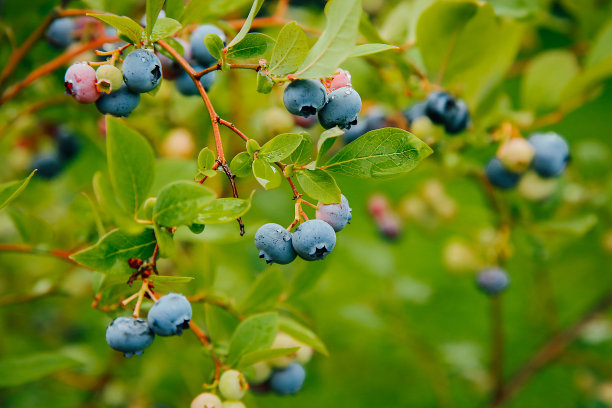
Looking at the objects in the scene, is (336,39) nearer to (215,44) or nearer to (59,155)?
(215,44)

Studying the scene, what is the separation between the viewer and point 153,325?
2.32 ft

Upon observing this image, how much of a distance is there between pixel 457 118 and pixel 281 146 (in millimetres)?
532

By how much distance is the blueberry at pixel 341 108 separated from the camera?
2.40 feet

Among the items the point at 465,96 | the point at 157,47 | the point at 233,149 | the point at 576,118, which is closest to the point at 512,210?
the point at 465,96

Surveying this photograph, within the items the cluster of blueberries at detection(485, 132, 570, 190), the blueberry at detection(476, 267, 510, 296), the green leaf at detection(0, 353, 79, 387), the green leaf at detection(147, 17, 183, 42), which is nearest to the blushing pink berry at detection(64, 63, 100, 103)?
the green leaf at detection(147, 17, 183, 42)

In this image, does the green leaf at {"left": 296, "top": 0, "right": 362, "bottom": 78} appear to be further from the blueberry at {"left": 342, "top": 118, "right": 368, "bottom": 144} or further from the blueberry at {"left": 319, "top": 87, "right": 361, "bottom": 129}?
the blueberry at {"left": 342, "top": 118, "right": 368, "bottom": 144}

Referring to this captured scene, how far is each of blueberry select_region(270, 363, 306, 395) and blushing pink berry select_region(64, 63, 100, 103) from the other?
1.97 ft

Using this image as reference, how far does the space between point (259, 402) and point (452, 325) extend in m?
0.91

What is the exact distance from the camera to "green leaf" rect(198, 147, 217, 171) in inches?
26.5

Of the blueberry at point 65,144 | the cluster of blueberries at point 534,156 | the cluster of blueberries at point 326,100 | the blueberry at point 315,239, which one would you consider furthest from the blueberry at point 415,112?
the blueberry at point 65,144

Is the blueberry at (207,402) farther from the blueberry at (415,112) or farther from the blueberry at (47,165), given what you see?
the blueberry at (47,165)

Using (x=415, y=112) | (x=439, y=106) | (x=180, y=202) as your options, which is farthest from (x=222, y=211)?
(x=415, y=112)

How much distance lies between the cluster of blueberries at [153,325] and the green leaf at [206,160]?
0.58ft

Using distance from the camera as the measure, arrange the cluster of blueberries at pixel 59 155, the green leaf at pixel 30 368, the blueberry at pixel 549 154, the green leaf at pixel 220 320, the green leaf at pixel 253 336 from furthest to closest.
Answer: the cluster of blueberries at pixel 59 155 → the blueberry at pixel 549 154 → the green leaf at pixel 30 368 → the green leaf at pixel 220 320 → the green leaf at pixel 253 336
